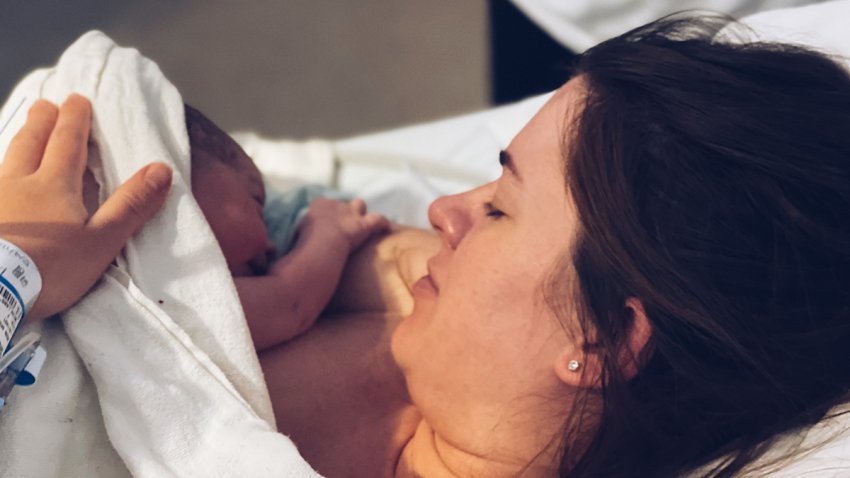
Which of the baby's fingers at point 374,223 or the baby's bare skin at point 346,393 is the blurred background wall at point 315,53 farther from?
the baby's bare skin at point 346,393

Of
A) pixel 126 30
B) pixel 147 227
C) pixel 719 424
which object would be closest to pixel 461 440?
pixel 719 424

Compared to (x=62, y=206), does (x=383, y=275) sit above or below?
below

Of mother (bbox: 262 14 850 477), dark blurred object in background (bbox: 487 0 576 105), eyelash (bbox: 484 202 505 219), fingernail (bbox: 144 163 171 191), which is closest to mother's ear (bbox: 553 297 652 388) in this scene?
mother (bbox: 262 14 850 477)

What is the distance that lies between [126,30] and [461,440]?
139cm

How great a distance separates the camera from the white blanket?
0.67 meters

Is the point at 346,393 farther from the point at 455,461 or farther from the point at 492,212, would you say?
the point at 492,212

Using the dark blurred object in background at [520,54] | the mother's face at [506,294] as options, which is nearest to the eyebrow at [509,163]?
the mother's face at [506,294]

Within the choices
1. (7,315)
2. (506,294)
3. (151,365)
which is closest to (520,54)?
(506,294)

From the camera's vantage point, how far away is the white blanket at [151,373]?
26.5 inches

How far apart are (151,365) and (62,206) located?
6.2 inches

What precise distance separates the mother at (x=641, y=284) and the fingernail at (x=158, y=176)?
0.69ft

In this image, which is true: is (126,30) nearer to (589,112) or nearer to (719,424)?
(589,112)

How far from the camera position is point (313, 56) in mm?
2027

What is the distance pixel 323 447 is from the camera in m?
0.82
